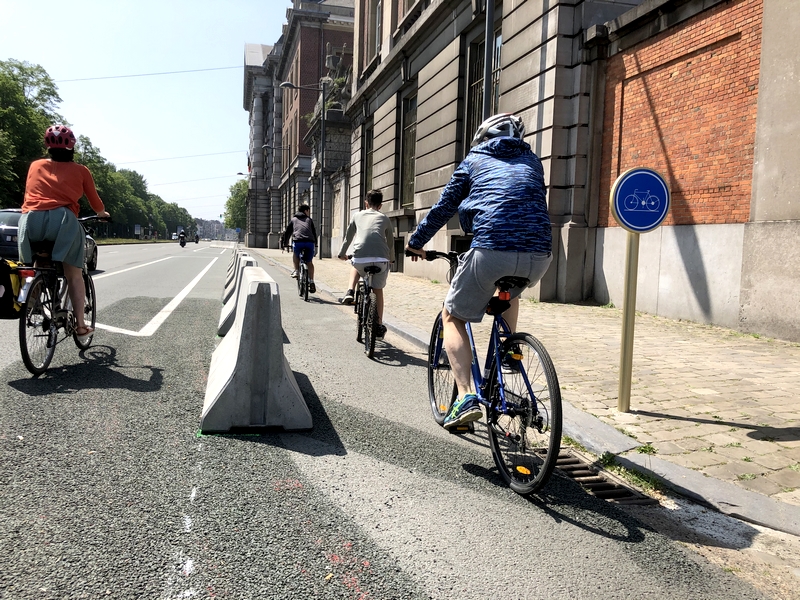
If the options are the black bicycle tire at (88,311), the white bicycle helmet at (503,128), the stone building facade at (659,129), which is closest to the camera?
the white bicycle helmet at (503,128)

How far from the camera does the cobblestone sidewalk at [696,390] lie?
12.0 feet

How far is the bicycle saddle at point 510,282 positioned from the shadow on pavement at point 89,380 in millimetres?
2998

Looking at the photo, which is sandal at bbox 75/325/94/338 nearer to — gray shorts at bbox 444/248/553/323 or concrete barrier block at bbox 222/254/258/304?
concrete barrier block at bbox 222/254/258/304

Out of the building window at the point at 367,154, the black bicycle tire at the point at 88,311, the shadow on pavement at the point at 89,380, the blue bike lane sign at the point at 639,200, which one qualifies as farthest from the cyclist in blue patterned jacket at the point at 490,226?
the building window at the point at 367,154

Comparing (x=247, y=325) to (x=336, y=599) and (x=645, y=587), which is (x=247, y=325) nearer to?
(x=336, y=599)

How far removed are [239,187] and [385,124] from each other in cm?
10905

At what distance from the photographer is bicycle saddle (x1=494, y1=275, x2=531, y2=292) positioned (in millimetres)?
3287

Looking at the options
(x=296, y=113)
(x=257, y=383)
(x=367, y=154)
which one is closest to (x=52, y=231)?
(x=257, y=383)

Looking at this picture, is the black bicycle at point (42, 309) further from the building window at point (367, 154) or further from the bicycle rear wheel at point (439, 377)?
the building window at point (367, 154)

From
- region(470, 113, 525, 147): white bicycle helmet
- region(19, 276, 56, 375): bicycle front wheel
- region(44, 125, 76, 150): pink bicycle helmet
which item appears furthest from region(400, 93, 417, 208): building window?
region(470, 113, 525, 147): white bicycle helmet

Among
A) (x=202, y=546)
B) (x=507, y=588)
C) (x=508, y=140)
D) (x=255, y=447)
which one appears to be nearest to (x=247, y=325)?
(x=255, y=447)

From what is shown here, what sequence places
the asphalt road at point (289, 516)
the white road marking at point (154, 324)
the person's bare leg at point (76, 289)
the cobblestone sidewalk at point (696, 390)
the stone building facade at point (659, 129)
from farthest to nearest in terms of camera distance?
the stone building facade at point (659, 129)
the white road marking at point (154, 324)
the person's bare leg at point (76, 289)
the cobblestone sidewalk at point (696, 390)
the asphalt road at point (289, 516)

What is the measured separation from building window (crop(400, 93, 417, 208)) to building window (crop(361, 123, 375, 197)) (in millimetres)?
4394

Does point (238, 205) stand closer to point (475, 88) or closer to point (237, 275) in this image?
point (475, 88)
